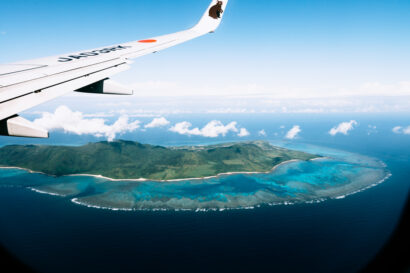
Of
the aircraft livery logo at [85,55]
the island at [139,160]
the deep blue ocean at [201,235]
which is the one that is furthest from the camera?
the island at [139,160]

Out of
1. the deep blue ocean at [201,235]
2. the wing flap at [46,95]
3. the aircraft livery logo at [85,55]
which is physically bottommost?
the deep blue ocean at [201,235]

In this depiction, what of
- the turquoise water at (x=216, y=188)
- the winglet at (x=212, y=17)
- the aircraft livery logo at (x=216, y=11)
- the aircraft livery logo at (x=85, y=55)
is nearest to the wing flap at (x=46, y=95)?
the aircraft livery logo at (x=85, y=55)

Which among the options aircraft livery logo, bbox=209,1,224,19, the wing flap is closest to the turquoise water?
aircraft livery logo, bbox=209,1,224,19

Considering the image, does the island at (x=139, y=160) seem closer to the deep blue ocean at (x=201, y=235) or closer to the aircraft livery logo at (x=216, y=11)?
the deep blue ocean at (x=201, y=235)

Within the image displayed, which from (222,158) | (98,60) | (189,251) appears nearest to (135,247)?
(189,251)

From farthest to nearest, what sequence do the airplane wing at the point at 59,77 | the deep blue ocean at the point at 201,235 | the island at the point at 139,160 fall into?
the island at the point at 139,160, the deep blue ocean at the point at 201,235, the airplane wing at the point at 59,77

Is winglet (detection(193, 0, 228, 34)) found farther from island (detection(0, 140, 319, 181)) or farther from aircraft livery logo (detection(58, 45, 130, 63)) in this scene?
island (detection(0, 140, 319, 181))

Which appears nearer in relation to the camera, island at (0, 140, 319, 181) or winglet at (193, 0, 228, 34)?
winglet at (193, 0, 228, 34)

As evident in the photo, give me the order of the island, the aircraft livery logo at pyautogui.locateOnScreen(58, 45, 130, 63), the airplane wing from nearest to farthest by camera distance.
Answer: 1. the airplane wing
2. the aircraft livery logo at pyautogui.locateOnScreen(58, 45, 130, 63)
3. the island
